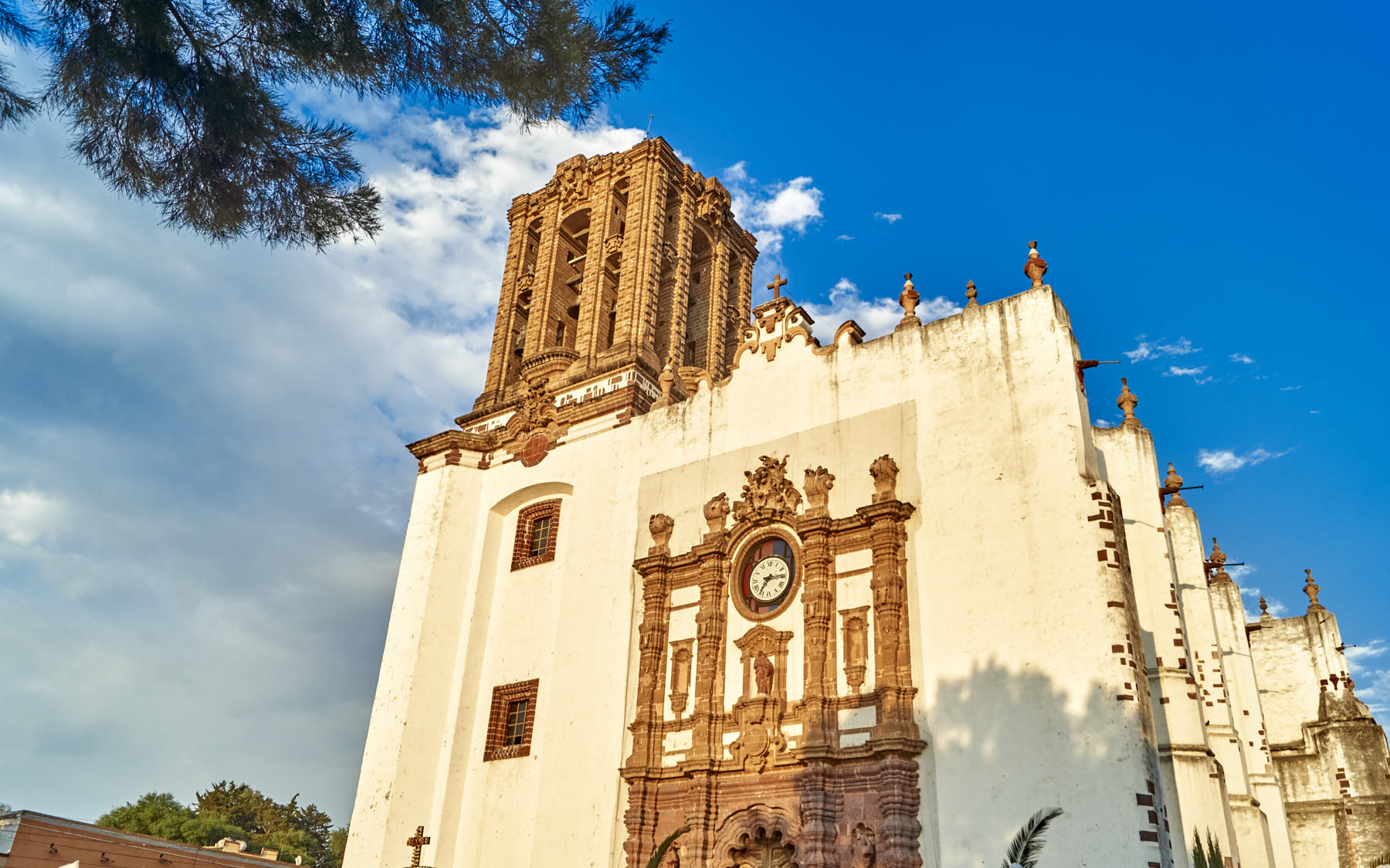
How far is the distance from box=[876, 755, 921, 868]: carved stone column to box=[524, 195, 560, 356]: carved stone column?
530 inches

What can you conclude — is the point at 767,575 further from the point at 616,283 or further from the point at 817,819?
the point at 616,283

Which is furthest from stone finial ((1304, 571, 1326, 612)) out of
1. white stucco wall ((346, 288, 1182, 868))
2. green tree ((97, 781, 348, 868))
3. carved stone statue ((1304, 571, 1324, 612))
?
green tree ((97, 781, 348, 868))

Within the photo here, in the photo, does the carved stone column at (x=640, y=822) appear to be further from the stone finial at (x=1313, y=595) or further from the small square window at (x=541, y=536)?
the stone finial at (x=1313, y=595)

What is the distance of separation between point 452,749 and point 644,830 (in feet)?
16.7

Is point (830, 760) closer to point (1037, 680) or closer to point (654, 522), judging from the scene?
point (1037, 680)

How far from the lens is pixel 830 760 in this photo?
14.1 metres

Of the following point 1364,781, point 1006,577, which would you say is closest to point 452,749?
point 1006,577

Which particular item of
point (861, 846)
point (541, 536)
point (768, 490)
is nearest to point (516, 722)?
point (541, 536)

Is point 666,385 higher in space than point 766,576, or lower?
higher

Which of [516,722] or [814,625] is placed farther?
[516,722]

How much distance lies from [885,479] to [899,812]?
4.86 meters

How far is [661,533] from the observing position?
17.9 m

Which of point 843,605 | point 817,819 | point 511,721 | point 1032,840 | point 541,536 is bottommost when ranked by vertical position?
point 1032,840

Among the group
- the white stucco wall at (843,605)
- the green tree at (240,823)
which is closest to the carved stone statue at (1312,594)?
the white stucco wall at (843,605)
